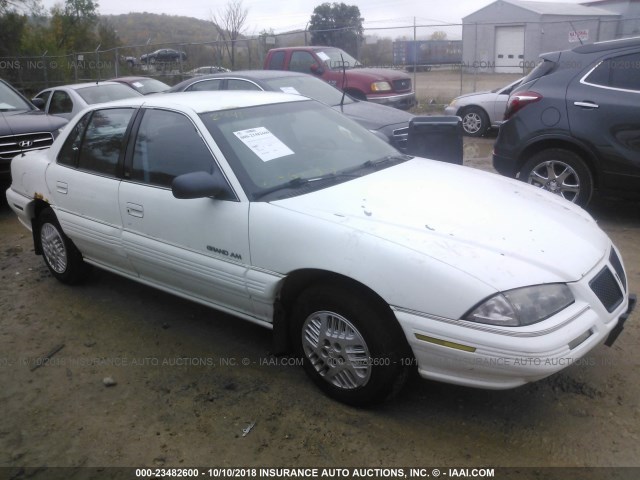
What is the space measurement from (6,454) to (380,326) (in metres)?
1.98

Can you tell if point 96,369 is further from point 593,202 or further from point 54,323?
point 593,202

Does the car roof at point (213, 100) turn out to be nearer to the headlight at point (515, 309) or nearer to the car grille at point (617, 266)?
the headlight at point (515, 309)

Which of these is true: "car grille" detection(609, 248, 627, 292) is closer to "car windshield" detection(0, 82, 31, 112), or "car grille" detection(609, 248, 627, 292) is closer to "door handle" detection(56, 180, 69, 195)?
"door handle" detection(56, 180, 69, 195)

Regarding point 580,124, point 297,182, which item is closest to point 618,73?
point 580,124

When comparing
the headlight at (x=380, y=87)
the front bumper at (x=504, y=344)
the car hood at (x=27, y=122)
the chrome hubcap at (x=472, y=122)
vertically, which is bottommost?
the front bumper at (x=504, y=344)

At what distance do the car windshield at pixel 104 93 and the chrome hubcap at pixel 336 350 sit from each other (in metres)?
8.52

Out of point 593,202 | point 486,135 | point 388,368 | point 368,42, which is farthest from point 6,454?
point 368,42

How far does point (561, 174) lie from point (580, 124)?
51cm

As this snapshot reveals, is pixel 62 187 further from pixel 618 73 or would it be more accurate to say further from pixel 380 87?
pixel 380 87

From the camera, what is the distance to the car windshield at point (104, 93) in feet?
34.7

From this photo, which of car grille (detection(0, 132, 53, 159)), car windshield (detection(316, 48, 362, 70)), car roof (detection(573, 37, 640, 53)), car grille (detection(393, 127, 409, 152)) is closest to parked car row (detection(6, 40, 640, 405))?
car roof (detection(573, 37, 640, 53))

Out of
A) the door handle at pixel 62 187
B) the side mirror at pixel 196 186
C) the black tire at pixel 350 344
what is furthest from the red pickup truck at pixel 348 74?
the black tire at pixel 350 344

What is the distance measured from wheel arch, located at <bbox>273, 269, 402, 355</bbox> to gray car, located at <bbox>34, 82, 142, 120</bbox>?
832 cm

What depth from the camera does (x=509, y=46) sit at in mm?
26703
